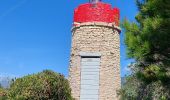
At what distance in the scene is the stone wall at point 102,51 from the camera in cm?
2373

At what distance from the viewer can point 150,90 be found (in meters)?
19.4

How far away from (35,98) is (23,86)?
2.71 feet

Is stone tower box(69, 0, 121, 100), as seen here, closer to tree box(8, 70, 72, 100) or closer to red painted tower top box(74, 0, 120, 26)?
red painted tower top box(74, 0, 120, 26)

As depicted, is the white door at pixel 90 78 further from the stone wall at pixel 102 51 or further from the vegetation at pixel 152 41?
the vegetation at pixel 152 41

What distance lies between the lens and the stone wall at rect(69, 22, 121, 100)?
23734mm

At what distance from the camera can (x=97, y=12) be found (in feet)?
79.2

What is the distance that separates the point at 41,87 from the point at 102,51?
588 centimetres

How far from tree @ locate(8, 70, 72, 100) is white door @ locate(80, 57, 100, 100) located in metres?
4.08

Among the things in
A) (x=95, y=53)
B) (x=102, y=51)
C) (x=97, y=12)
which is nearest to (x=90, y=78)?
(x=95, y=53)

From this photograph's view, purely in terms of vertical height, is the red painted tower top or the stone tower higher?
the red painted tower top

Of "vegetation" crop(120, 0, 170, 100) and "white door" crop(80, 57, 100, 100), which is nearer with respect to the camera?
"vegetation" crop(120, 0, 170, 100)

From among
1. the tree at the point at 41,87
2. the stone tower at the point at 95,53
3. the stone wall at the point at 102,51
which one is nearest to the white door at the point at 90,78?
the stone tower at the point at 95,53

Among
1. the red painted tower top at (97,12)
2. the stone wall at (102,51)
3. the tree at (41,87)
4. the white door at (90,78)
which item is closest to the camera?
the tree at (41,87)

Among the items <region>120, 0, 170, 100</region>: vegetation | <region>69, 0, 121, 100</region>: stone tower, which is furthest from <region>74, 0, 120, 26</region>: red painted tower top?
<region>120, 0, 170, 100</region>: vegetation
